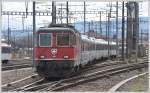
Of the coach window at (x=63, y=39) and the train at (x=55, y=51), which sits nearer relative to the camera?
the train at (x=55, y=51)

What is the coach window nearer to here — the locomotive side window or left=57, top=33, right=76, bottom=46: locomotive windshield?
left=57, top=33, right=76, bottom=46: locomotive windshield

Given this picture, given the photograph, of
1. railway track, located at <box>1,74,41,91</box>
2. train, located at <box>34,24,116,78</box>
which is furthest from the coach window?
railway track, located at <box>1,74,41,91</box>

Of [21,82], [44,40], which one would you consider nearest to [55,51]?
[44,40]

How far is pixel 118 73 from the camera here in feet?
A: 64.5

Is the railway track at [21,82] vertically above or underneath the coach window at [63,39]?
underneath

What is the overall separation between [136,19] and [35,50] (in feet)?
46.3

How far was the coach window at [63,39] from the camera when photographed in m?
16.9

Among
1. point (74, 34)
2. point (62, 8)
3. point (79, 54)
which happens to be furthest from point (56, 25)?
point (62, 8)

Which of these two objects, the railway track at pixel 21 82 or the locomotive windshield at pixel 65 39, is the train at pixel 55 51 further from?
the railway track at pixel 21 82

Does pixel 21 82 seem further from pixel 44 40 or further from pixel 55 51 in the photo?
pixel 44 40

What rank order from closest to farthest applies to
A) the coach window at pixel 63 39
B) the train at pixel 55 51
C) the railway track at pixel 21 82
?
the railway track at pixel 21 82, the train at pixel 55 51, the coach window at pixel 63 39

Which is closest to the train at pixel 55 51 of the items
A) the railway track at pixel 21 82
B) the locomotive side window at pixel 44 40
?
the locomotive side window at pixel 44 40

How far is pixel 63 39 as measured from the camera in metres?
17.1

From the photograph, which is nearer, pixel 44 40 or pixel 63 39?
pixel 44 40
